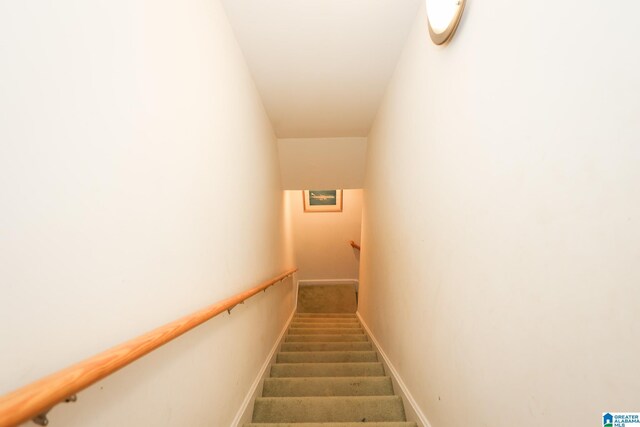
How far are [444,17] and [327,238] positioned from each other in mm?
5621

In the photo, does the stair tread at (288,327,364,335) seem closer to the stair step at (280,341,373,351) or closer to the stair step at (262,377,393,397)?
the stair step at (280,341,373,351)

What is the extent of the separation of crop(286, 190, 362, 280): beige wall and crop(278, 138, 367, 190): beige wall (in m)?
1.74

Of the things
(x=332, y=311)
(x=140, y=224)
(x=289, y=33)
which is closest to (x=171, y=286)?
(x=140, y=224)

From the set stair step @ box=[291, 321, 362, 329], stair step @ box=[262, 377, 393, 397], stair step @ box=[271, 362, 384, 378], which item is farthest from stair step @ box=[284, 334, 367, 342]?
stair step @ box=[262, 377, 393, 397]

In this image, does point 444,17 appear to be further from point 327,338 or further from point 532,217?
point 327,338

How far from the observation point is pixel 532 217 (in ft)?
2.63

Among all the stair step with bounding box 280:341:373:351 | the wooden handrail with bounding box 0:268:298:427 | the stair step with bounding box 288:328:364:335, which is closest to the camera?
the wooden handrail with bounding box 0:268:298:427

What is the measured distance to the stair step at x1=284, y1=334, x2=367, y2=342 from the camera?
3678mm

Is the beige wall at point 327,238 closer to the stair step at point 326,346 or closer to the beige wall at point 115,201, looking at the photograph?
the stair step at point 326,346

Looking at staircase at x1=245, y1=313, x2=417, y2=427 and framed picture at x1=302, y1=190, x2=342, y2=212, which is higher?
framed picture at x1=302, y1=190, x2=342, y2=212

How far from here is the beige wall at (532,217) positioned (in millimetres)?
579

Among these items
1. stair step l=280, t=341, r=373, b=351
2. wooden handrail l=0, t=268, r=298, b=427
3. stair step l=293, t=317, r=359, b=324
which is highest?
wooden handrail l=0, t=268, r=298, b=427

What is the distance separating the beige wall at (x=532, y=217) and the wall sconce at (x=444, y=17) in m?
0.04

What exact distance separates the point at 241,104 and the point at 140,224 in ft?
4.97
